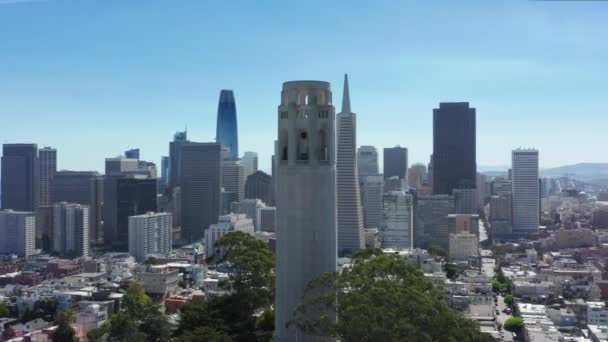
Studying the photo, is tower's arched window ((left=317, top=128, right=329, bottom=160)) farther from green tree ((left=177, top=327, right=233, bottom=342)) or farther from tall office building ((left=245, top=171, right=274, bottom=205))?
tall office building ((left=245, top=171, right=274, bottom=205))

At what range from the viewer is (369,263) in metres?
6.62

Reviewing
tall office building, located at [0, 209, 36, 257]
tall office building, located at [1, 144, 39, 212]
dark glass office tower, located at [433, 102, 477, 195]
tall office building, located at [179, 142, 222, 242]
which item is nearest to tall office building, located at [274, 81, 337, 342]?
tall office building, located at [0, 209, 36, 257]

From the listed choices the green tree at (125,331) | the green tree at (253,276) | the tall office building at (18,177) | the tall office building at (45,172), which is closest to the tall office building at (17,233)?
the tall office building at (18,177)

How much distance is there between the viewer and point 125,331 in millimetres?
11672

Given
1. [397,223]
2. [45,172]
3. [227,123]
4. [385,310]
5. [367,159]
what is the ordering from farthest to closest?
[227,123], [367,159], [45,172], [397,223], [385,310]

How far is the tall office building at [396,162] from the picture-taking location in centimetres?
6719

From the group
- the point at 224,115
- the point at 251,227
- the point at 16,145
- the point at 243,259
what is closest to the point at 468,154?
the point at 251,227

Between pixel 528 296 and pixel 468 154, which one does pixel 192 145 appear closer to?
pixel 468 154

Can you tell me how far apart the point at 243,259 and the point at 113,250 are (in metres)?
29.5

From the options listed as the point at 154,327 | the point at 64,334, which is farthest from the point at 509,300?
the point at 64,334

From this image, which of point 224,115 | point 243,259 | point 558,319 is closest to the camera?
point 243,259

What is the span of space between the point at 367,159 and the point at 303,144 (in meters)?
50.3

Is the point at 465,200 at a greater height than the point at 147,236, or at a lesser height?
greater

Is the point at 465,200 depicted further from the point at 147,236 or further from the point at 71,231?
the point at 71,231
